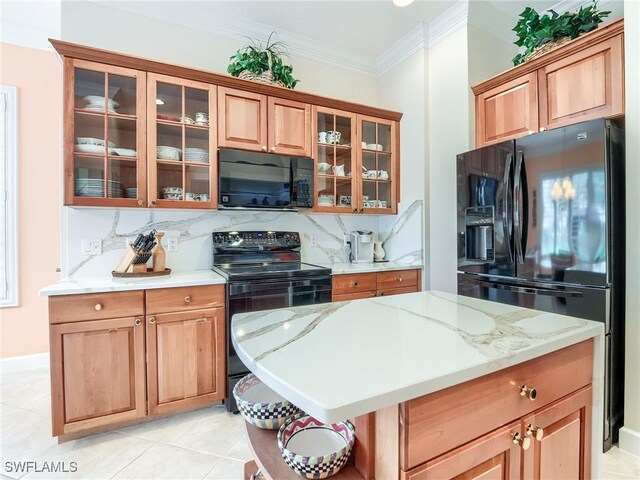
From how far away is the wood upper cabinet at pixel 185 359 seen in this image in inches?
80.8

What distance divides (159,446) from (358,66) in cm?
363

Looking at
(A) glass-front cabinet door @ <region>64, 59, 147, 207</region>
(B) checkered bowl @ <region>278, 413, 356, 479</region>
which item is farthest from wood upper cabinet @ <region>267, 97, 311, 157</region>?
(B) checkered bowl @ <region>278, 413, 356, 479</region>

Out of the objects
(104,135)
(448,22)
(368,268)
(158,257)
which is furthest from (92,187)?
(448,22)

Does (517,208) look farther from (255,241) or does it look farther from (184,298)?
(184,298)

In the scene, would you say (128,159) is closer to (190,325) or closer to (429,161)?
(190,325)

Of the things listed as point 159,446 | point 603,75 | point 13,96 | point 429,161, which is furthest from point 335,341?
point 13,96

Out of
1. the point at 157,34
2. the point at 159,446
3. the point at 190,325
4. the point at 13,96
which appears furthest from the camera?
the point at 13,96

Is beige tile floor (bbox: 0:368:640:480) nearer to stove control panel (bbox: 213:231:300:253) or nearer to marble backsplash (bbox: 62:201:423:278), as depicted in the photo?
marble backsplash (bbox: 62:201:423:278)

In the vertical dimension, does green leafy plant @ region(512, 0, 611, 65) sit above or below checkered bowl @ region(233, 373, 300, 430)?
above

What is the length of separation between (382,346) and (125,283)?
1.77 m

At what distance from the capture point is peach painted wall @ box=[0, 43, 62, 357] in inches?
111

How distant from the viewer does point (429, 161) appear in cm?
307

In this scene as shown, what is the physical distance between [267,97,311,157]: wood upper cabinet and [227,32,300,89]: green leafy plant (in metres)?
0.20

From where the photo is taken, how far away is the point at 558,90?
2.16 metres
